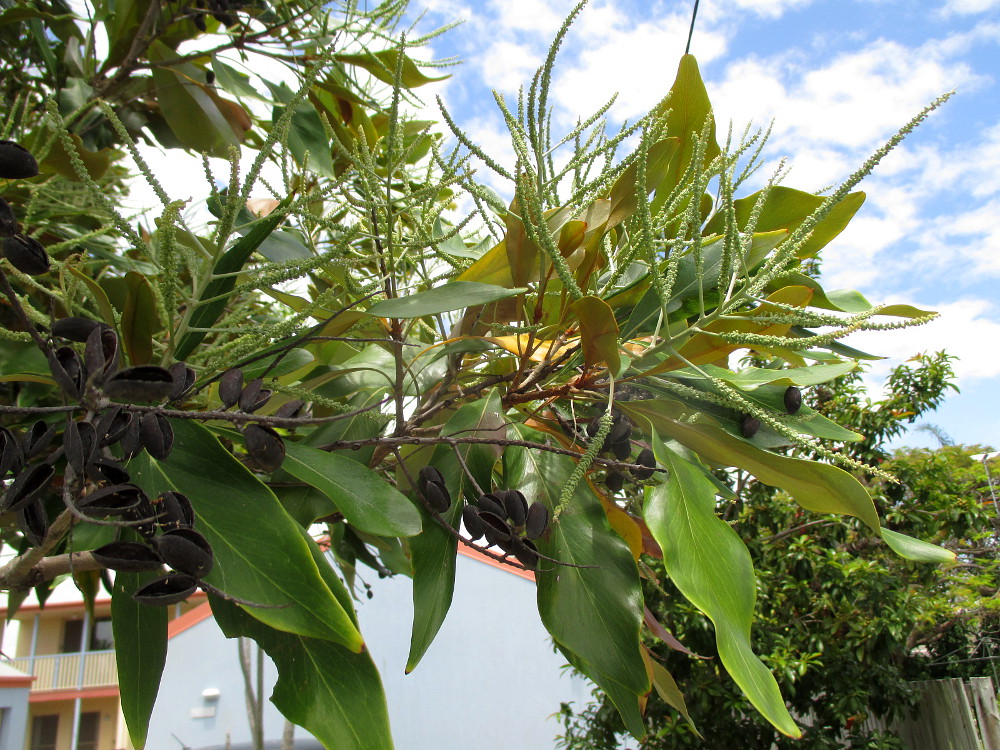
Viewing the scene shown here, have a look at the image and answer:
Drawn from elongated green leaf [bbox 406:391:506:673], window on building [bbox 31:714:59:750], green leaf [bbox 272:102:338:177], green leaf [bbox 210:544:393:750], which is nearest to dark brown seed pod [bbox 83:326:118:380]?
green leaf [bbox 210:544:393:750]

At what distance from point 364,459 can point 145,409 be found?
32 cm

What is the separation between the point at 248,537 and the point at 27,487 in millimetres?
178

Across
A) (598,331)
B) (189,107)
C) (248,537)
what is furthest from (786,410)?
(189,107)

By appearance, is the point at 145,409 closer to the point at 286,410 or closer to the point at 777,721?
the point at 286,410

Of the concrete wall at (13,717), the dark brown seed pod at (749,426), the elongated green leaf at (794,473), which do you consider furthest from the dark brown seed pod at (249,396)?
the concrete wall at (13,717)

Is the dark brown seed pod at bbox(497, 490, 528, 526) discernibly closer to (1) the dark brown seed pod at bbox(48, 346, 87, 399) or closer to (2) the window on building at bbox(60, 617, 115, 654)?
(1) the dark brown seed pod at bbox(48, 346, 87, 399)

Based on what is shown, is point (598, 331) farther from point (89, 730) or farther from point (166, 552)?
point (89, 730)

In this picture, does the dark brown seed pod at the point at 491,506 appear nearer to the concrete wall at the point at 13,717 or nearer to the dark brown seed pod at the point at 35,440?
the dark brown seed pod at the point at 35,440

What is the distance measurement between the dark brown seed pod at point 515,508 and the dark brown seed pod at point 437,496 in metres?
0.07

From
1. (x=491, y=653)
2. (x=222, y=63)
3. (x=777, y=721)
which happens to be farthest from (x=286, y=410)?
(x=491, y=653)

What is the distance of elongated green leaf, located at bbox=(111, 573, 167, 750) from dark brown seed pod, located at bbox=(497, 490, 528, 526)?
34 cm

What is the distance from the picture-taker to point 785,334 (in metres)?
0.92

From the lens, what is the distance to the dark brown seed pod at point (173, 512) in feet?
1.93

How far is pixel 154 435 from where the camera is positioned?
2.03 ft
